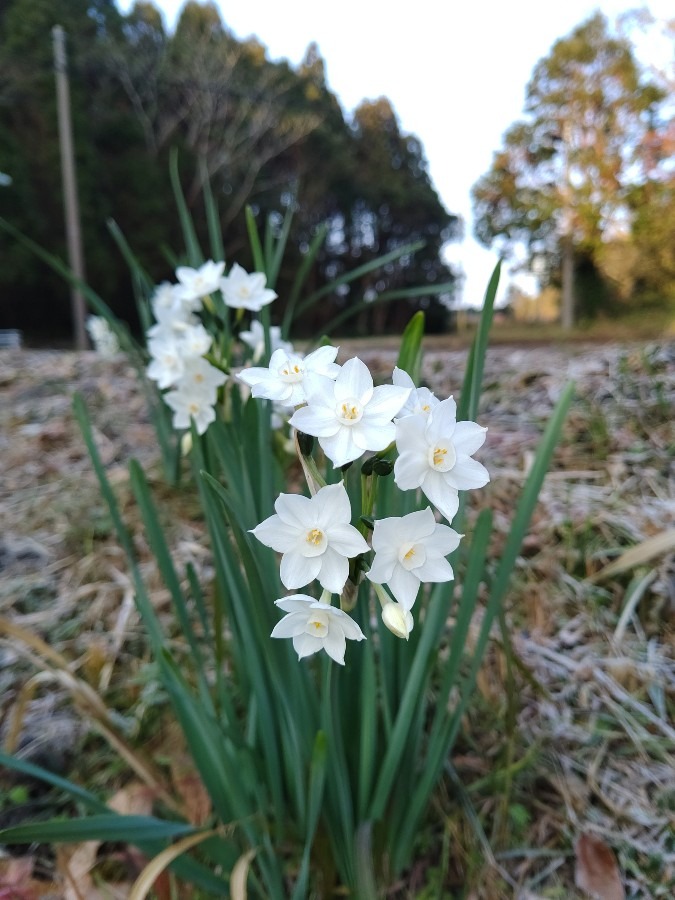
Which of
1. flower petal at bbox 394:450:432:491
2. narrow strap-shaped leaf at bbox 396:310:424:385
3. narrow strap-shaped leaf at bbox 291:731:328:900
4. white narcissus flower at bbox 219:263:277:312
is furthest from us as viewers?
white narcissus flower at bbox 219:263:277:312

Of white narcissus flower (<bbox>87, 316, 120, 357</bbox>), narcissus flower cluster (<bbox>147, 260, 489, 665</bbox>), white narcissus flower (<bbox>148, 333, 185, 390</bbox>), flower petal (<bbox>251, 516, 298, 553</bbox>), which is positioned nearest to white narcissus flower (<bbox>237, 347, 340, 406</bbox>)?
narcissus flower cluster (<bbox>147, 260, 489, 665</bbox>)

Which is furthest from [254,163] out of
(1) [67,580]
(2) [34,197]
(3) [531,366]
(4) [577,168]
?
(1) [67,580]

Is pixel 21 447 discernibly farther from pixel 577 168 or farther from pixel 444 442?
pixel 577 168

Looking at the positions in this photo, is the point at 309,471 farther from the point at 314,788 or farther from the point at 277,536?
the point at 314,788

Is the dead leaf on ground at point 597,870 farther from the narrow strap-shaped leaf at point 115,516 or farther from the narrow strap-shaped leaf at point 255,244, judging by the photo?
the narrow strap-shaped leaf at point 255,244

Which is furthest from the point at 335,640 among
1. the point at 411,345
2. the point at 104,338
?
the point at 104,338

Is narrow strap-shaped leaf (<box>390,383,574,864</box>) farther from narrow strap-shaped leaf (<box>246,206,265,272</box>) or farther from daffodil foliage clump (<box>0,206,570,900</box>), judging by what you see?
narrow strap-shaped leaf (<box>246,206,265,272</box>)

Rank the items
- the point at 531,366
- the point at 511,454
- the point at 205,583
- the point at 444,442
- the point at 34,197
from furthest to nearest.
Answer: the point at 34,197
the point at 531,366
the point at 511,454
the point at 205,583
the point at 444,442

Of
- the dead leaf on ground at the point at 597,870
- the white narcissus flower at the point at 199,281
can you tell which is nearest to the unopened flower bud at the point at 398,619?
the dead leaf on ground at the point at 597,870
